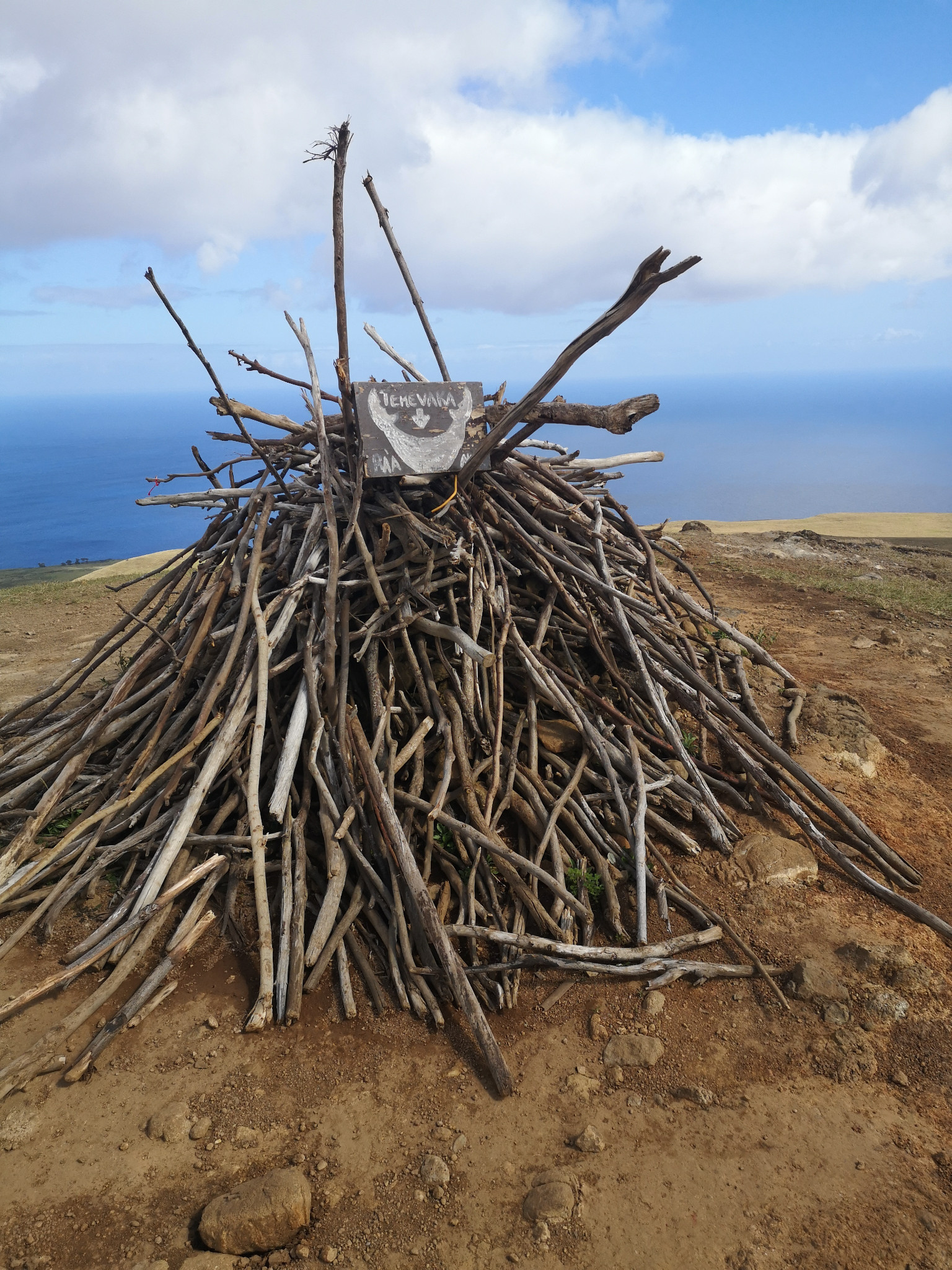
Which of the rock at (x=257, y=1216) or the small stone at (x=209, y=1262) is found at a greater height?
the rock at (x=257, y=1216)

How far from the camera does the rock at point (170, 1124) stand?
121 inches

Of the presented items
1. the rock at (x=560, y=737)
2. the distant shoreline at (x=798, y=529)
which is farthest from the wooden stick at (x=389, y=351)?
the distant shoreline at (x=798, y=529)

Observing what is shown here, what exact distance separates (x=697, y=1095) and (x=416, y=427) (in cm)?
382

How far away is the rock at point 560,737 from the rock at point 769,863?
1140 millimetres

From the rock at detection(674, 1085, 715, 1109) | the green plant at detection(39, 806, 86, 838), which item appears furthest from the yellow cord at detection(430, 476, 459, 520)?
the rock at detection(674, 1085, 715, 1109)

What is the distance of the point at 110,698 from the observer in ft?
16.5

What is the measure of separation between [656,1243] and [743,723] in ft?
9.69

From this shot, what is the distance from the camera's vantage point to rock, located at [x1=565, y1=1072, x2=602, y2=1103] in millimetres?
3264

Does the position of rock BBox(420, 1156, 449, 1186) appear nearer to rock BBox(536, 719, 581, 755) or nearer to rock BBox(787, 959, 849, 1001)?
rock BBox(787, 959, 849, 1001)

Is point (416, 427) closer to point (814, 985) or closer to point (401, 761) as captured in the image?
point (401, 761)

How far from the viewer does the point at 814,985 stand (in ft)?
12.1

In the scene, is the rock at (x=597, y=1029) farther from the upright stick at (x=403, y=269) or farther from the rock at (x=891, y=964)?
the upright stick at (x=403, y=269)

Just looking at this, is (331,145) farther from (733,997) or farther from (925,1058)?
(925,1058)

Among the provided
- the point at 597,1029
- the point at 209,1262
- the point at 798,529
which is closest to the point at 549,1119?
the point at 597,1029
